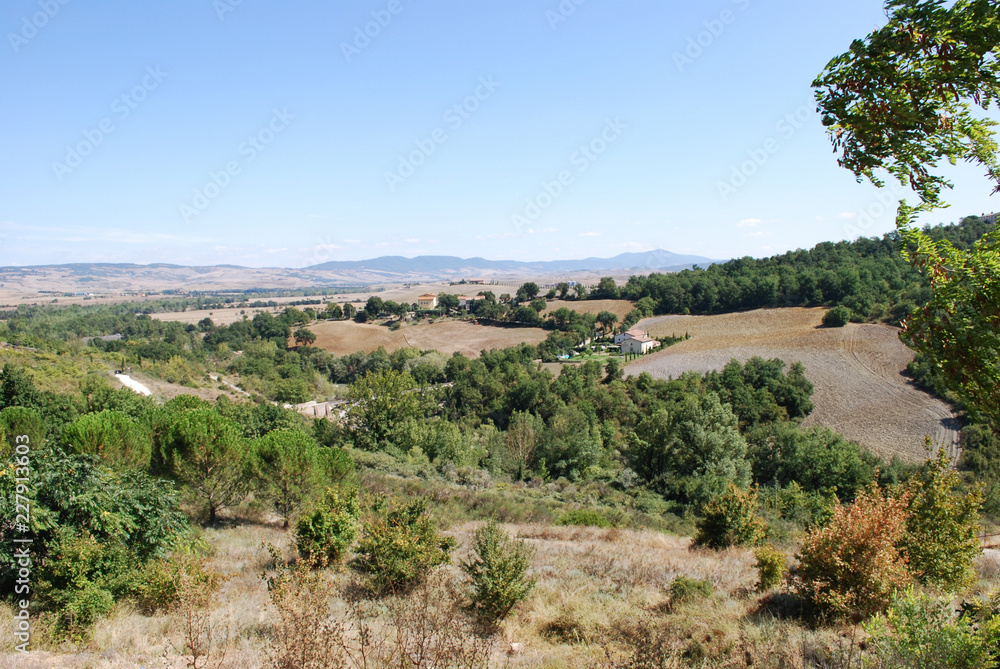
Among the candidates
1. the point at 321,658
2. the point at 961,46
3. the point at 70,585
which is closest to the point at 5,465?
the point at 70,585

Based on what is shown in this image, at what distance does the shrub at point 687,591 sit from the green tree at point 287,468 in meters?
9.79

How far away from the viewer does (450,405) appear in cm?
5172

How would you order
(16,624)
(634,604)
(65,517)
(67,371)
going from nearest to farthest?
(16,624)
(65,517)
(634,604)
(67,371)

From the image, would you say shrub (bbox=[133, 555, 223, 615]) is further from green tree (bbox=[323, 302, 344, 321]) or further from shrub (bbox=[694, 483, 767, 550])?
green tree (bbox=[323, 302, 344, 321])

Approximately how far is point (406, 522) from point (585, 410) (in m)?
35.6

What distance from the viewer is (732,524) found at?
12.8 meters

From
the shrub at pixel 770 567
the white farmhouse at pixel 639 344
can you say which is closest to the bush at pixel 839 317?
the white farmhouse at pixel 639 344

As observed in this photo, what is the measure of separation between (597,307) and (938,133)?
96.8m

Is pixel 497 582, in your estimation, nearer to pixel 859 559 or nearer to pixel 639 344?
pixel 859 559

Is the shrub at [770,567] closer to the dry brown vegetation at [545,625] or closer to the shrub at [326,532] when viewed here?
the dry brown vegetation at [545,625]

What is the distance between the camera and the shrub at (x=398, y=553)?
915 cm

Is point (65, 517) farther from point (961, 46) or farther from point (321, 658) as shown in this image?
point (961, 46)

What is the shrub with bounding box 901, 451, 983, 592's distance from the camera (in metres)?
7.49

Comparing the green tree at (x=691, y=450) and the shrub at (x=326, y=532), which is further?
the green tree at (x=691, y=450)
